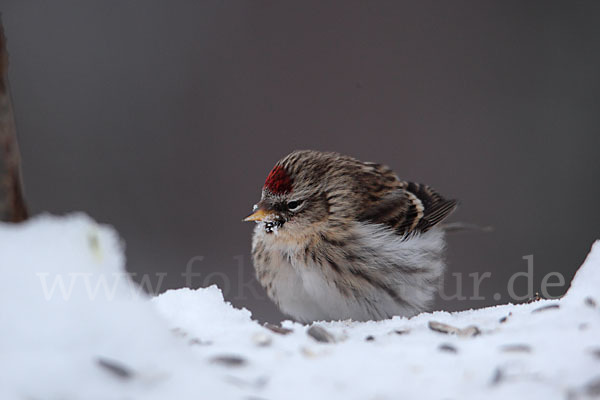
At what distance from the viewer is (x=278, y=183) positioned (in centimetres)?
258

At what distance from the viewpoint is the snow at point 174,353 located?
1200 millimetres

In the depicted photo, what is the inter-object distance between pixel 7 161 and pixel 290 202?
138 cm

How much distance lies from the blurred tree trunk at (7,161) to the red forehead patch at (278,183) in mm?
1291

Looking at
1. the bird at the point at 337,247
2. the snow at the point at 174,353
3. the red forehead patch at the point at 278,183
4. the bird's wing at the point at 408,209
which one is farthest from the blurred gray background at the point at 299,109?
the snow at the point at 174,353

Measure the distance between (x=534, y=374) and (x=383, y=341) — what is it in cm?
42

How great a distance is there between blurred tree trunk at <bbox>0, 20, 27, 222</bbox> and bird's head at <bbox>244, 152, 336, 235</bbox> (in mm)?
1206

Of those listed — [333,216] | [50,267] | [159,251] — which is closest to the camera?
[50,267]

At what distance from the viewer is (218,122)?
16.8 feet

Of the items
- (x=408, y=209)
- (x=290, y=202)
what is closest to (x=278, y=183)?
(x=290, y=202)

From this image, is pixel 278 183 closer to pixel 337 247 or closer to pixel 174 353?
pixel 337 247

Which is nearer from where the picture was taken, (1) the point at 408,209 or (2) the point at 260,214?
(2) the point at 260,214

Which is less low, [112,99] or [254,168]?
[112,99]

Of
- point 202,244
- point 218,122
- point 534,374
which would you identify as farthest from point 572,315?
point 218,122

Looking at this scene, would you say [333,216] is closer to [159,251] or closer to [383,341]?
[383,341]
